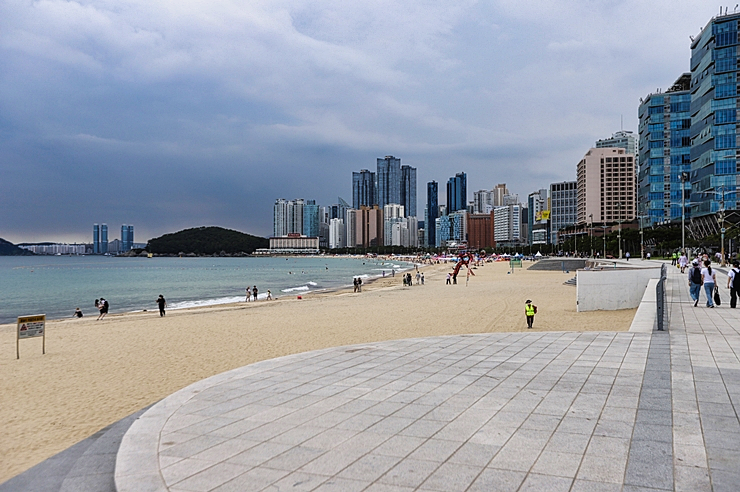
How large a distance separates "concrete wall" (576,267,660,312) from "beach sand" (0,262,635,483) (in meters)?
0.81

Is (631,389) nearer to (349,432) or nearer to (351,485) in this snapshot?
(349,432)

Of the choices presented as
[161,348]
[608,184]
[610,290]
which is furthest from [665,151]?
[161,348]

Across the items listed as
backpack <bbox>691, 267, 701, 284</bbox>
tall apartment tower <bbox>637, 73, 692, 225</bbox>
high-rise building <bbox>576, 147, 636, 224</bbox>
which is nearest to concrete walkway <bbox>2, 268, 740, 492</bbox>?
backpack <bbox>691, 267, 701, 284</bbox>

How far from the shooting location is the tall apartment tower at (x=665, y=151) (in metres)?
98.6

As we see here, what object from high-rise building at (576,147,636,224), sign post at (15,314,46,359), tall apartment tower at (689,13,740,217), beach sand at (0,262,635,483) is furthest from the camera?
high-rise building at (576,147,636,224)

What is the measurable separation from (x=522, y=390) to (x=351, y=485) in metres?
3.60

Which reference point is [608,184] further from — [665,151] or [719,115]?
[719,115]

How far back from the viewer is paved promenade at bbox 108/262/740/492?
4.18m

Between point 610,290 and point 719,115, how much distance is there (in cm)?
6960

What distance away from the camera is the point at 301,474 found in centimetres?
429

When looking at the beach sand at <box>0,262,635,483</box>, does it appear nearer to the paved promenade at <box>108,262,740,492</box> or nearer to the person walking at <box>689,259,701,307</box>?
the person walking at <box>689,259,701,307</box>

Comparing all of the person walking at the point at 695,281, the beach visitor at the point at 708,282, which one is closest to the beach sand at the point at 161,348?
the person walking at the point at 695,281

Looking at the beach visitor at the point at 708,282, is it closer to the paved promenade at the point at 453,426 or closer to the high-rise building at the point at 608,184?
the paved promenade at the point at 453,426

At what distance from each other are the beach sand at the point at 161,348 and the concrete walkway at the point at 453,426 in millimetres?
2648
